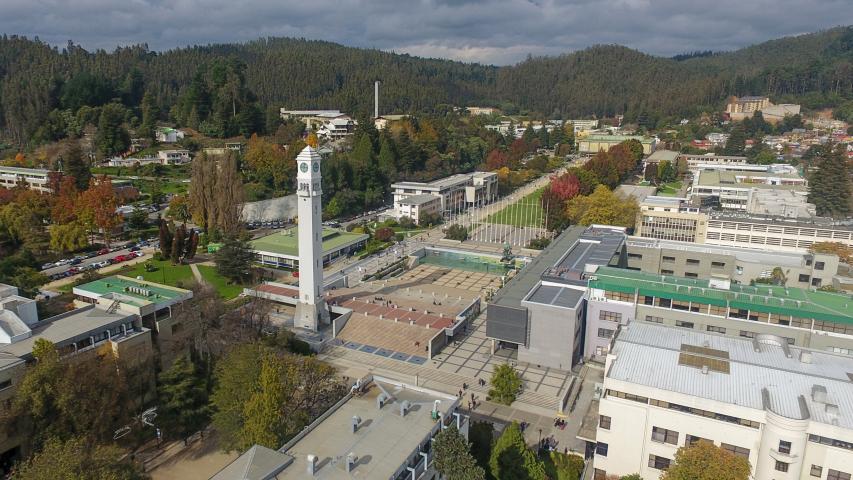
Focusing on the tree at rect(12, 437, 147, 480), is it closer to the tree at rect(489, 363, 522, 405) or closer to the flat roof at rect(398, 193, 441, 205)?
the tree at rect(489, 363, 522, 405)

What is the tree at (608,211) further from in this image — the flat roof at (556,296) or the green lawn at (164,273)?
the green lawn at (164,273)

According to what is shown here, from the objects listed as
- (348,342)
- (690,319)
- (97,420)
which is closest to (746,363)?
(690,319)

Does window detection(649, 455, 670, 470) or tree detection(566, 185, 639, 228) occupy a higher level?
tree detection(566, 185, 639, 228)

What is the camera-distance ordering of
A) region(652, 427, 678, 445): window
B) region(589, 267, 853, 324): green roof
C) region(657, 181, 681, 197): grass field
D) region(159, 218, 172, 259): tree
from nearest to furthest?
region(652, 427, 678, 445): window < region(589, 267, 853, 324): green roof < region(159, 218, 172, 259): tree < region(657, 181, 681, 197): grass field

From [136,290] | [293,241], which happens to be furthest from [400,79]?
[136,290]

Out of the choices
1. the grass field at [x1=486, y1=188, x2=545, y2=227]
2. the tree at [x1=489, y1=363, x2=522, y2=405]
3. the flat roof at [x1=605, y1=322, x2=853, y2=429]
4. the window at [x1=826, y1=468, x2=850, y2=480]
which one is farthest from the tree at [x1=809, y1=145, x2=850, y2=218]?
the window at [x1=826, y1=468, x2=850, y2=480]

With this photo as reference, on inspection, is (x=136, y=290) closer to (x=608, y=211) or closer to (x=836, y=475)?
(x=836, y=475)

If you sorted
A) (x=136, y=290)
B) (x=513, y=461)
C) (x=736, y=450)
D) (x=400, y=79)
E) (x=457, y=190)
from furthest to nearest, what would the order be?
(x=400, y=79) < (x=457, y=190) < (x=136, y=290) < (x=513, y=461) < (x=736, y=450)

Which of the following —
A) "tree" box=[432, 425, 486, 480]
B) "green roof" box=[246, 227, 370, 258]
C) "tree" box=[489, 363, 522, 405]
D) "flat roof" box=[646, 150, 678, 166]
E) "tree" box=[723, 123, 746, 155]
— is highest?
"tree" box=[723, 123, 746, 155]
